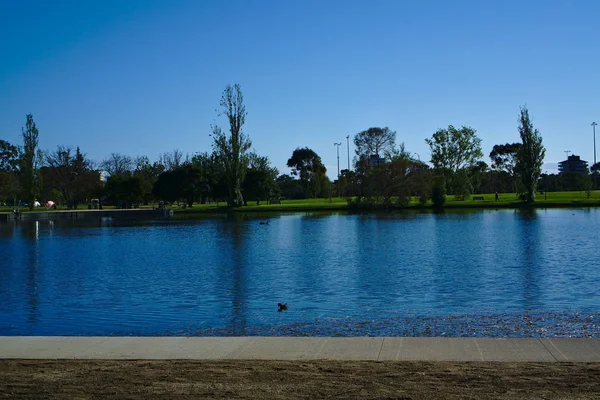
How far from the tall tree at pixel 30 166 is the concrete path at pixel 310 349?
96.8 metres

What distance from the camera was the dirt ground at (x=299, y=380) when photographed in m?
7.42

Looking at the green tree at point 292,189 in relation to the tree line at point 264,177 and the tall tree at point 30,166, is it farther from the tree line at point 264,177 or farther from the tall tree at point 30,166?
the tall tree at point 30,166

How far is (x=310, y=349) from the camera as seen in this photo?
9.99 metres

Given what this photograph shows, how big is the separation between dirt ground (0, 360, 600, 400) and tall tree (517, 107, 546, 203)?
283 ft

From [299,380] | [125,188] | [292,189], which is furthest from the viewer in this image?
[292,189]

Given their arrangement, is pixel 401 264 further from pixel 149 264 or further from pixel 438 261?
pixel 149 264

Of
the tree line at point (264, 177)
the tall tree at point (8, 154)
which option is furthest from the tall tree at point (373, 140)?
the tall tree at point (8, 154)

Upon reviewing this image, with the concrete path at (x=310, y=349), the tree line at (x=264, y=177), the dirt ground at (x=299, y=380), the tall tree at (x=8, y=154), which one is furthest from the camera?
the tall tree at (x=8, y=154)

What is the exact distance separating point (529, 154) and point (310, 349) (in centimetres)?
8871

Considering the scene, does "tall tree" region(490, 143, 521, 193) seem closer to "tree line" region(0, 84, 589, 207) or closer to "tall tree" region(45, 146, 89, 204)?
"tree line" region(0, 84, 589, 207)

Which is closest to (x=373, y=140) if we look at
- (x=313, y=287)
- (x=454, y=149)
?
(x=454, y=149)

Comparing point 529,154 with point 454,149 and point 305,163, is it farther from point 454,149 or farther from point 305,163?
point 305,163

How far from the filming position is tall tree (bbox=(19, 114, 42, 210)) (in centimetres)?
10094

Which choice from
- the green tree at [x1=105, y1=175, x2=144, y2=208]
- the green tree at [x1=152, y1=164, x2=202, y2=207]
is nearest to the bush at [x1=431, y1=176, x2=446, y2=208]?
the green tree at [x1=152, y1=164, x2=202, y2=207]
